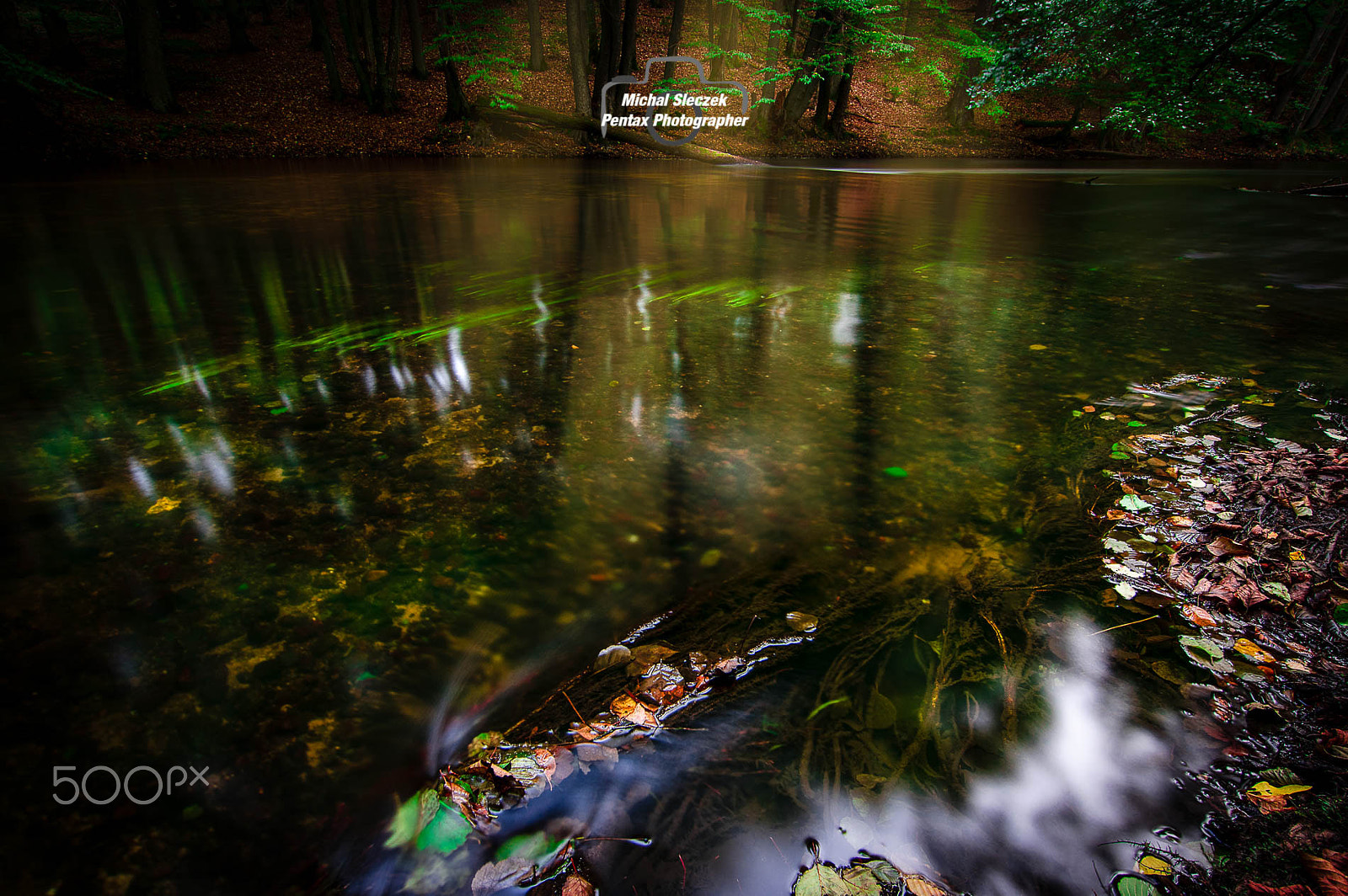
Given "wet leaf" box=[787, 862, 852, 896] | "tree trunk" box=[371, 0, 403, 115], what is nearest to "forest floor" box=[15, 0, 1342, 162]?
"tree trunk" box=[371, 0, 403, 115]

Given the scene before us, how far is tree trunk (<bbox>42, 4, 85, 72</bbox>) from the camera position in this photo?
56.1 feet

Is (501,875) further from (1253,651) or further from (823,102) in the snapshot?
(823,102)

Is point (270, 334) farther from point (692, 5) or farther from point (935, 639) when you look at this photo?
point (692, 5)

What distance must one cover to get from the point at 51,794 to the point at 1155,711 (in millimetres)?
2107

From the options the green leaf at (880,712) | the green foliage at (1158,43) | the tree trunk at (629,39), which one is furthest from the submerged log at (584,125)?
the green leaf at (880,712)

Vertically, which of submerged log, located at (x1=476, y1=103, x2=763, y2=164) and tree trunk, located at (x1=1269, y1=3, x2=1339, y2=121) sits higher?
tree trunk, located at (x1=1269, y1=3, x2=1339, y2=121)

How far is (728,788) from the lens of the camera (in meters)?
1.11

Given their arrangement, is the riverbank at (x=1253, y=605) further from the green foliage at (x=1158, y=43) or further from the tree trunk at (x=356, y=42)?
the tree trunk at (x=356, y=42)

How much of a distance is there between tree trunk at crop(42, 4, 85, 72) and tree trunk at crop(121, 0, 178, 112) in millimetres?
5208

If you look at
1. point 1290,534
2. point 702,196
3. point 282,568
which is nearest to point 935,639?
point 1290,534

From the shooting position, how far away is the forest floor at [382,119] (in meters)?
13.5

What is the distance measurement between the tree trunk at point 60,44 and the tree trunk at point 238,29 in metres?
5.36

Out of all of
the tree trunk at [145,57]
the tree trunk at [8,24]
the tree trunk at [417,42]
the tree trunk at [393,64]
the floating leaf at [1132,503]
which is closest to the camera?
the floating leaf at [1132,503]

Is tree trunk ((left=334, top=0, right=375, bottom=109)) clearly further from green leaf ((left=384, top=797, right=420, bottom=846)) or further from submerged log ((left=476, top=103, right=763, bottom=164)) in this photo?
green leaf ((left=384, top=797, right=420, bottom=846))
